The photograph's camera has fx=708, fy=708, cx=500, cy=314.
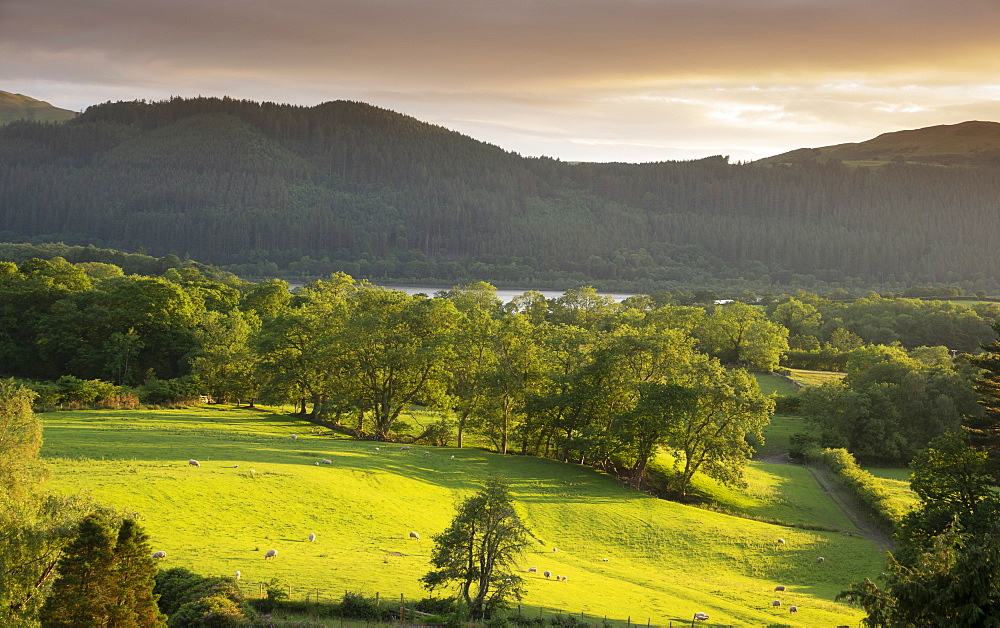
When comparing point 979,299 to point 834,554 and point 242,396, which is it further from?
point 242,396

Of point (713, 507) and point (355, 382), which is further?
point (355, 382)

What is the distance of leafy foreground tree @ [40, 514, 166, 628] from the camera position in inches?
770

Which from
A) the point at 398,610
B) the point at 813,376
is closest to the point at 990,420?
the point at 813,376

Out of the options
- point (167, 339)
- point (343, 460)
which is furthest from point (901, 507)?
point (167, 339)

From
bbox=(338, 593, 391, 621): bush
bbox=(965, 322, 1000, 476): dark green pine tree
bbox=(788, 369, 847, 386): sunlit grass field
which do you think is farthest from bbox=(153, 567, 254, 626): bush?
bbox=(788, 369, 847, 386): sunlit grass field

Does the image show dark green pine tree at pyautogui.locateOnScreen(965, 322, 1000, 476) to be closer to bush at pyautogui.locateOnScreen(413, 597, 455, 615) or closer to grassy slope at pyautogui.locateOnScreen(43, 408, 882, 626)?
grassy slope at pyautogui.locateOnScreen(43, 408, 882, 626)

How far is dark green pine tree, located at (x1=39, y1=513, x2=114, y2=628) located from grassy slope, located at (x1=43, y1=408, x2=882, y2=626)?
6.93 metres

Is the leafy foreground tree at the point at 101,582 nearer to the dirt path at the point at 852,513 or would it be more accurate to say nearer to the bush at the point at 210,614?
the bush at the point at 210,614

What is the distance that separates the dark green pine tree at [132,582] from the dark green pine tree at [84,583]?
0.25m

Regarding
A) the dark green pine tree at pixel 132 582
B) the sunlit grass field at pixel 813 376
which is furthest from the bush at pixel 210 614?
the sunlit grass field at pixel 813 376

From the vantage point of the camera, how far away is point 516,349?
2495 inches

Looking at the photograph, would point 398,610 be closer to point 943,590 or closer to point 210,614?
point 210,614

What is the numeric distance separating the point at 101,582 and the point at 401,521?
819 inches

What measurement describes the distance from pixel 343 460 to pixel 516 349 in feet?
68.4
